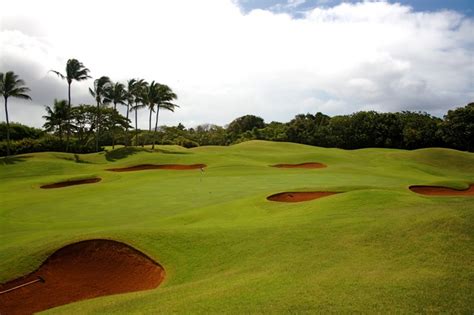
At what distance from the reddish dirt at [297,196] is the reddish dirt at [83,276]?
11039 mm

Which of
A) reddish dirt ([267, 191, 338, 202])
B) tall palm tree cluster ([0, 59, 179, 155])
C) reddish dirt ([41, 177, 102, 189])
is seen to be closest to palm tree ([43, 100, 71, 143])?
tall palm tree cluster ([0, 59, 179, 155])

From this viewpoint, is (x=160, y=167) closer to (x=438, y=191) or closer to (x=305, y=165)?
(x=305, y=165)

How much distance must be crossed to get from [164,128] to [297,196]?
100787 mm

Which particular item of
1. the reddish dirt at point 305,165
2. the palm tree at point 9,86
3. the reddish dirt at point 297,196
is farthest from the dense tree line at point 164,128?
the reddish dirt at point 297,196

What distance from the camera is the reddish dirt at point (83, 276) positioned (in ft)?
40.4

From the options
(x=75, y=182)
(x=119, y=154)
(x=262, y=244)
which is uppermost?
(x=119, y=154)

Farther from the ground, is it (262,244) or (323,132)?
(323,132)

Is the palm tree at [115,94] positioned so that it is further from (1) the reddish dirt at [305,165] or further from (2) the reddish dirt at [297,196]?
(2) the reddish dirt at [297,196]

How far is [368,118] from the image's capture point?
Answer: 88250 mm

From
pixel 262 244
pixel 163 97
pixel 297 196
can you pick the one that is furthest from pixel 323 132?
pixel 262 244

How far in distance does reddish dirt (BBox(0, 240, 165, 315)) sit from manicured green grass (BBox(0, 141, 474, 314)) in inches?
16.6

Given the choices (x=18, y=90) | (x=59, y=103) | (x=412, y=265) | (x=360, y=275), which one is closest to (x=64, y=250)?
(x=360, y=275)

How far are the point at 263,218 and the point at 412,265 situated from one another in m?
8.68

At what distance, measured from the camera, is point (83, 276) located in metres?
14.0
